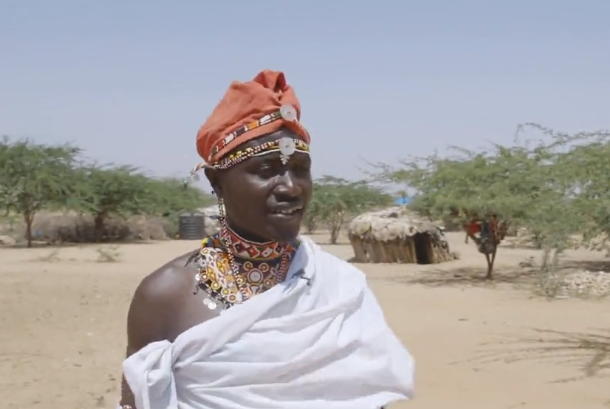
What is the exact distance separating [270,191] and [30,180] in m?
23.2

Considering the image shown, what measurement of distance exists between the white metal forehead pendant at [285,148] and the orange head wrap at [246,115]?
0.14 ft

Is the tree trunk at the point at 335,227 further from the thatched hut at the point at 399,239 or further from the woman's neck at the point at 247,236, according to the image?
the woman's neck at the point at 247,236

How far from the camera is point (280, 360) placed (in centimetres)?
174

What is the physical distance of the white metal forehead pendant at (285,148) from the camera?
1.79m

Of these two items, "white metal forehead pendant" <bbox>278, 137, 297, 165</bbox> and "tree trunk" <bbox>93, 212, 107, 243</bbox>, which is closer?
"white metal forehead pendant" <bbox>278, 137, 297, 165</bbox>

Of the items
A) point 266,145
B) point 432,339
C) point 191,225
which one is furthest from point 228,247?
point 191,225

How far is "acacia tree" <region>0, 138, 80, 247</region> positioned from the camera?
23172mm

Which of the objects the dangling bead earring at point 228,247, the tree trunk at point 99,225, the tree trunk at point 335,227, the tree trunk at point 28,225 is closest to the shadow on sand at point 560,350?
the dangling bead earring at point 228,247

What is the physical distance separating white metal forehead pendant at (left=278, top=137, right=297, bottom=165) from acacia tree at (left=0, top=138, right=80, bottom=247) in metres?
21.9

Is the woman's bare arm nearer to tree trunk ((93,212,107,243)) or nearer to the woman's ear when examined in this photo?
the woman's ear

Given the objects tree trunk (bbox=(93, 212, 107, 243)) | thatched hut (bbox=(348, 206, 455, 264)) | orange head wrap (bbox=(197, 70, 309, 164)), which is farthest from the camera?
tree trunk (bbox=(93, 212, 107, 243))

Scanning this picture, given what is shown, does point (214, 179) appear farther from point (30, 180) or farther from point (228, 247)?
point (30, 180)

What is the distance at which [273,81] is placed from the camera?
1882 mm

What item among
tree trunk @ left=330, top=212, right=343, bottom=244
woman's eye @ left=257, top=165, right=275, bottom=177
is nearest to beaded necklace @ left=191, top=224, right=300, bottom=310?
woman's eye @ left=257, top=165, right=275, bottom=177
